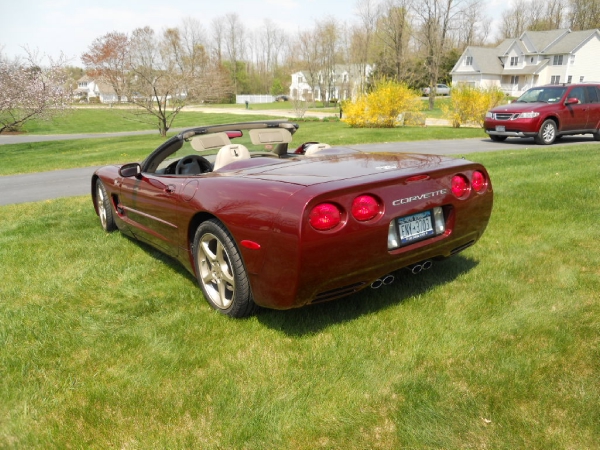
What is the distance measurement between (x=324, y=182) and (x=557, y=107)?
1320cm

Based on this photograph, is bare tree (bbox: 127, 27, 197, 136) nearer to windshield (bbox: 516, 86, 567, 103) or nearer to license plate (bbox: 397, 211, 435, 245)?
windshield (bbox: 516, 86, 567, 103)

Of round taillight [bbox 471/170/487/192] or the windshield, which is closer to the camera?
round taillight [bbox 471/170/487/192]

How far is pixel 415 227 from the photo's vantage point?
10.0ft

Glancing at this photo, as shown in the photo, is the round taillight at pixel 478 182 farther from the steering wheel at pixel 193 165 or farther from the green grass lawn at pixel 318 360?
the steering wheel at pixel 193 165

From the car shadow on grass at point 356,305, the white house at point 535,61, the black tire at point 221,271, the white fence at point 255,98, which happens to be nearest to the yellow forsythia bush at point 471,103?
the car shadow on grass at point 356,305

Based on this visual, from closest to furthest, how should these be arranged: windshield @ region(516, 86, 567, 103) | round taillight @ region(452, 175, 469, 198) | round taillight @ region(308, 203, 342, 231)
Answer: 1. round taillight @ region(308, 203, 342, 231)
2. round taillight @ region(452, 175, 469, 198)
3. windshield @ region(516, 86, 567, 103)

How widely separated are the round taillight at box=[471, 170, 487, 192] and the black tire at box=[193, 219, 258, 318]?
1.73 meters

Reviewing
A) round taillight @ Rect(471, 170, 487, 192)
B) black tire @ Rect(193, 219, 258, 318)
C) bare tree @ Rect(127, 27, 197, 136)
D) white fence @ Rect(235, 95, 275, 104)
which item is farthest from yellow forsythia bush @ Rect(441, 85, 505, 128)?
white fence @ Rect(235, 95, 275, 104)

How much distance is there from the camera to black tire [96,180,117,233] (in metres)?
5.34

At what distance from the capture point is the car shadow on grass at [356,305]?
315 cm

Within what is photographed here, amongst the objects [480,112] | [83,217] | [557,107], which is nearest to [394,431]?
[83,217]

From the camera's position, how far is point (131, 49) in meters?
25.0

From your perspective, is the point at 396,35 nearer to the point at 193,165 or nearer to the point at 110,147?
the point at 110,147

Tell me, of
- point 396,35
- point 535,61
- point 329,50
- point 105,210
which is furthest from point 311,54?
point 105,210
